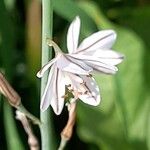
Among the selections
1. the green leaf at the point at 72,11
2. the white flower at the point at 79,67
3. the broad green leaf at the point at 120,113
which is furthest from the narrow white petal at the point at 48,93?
the broad green leaf at the point at 120,113

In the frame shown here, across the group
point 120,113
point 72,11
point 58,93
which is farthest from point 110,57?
point 120,113

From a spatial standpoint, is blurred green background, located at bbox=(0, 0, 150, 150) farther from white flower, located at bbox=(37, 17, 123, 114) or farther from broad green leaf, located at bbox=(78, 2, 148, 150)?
white flower, located at bbox=(37, 17, 123, 114)

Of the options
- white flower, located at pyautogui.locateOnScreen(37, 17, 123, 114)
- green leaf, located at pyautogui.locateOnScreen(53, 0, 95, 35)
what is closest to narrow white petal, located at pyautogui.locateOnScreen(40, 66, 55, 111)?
white flower, located at pyautogui.locateOnScreen(37, 17, 123, 114)

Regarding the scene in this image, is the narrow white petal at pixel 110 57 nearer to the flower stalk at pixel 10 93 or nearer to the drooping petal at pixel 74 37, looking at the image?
the drooping petal at pixel 74 37

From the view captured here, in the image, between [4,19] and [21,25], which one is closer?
[4,19]

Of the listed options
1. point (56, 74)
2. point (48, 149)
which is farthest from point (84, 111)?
point (56, 74)

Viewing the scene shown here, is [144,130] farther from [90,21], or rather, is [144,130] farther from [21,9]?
[21,9]

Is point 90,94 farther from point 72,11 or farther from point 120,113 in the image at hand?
point 120,113
